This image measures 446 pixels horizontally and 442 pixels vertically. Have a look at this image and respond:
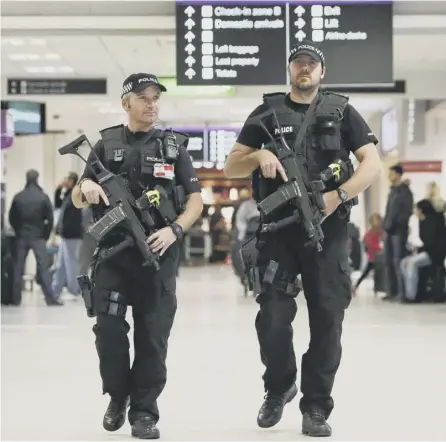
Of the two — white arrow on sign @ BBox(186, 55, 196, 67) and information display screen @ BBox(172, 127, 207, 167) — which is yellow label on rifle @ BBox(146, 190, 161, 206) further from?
information display screen @ BBox(172, 127, 207, 167)

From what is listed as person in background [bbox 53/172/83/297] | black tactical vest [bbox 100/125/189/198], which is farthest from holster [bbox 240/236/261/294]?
person in background [bbox 53/172/83/297]

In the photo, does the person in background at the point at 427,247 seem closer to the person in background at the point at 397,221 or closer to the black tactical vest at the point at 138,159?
the person in background at the point at 397,221

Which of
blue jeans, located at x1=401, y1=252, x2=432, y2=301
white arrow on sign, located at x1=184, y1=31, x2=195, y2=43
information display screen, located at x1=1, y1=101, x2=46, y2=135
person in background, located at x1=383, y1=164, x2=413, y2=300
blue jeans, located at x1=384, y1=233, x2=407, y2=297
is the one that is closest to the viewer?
white arrow on sign, located at x1=184, y1=31, x2=195, y2=43

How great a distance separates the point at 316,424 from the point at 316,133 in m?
1.24

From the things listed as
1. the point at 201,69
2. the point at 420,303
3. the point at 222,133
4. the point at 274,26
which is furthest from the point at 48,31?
the point at 222,133

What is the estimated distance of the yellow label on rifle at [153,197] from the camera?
4.21 metres

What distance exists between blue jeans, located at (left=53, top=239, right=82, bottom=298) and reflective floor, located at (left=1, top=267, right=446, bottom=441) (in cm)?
230

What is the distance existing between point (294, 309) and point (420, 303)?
27.6 ft

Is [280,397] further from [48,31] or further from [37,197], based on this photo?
[37,197]

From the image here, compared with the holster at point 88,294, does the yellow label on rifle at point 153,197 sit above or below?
above

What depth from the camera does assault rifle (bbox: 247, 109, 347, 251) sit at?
4148mm

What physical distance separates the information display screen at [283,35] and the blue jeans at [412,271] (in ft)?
13.8

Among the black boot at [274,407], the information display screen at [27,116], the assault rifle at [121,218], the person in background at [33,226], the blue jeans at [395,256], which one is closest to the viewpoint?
the assault rifle at [121,218]

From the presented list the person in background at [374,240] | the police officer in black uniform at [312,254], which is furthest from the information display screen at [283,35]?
the person in background at [374,240]
